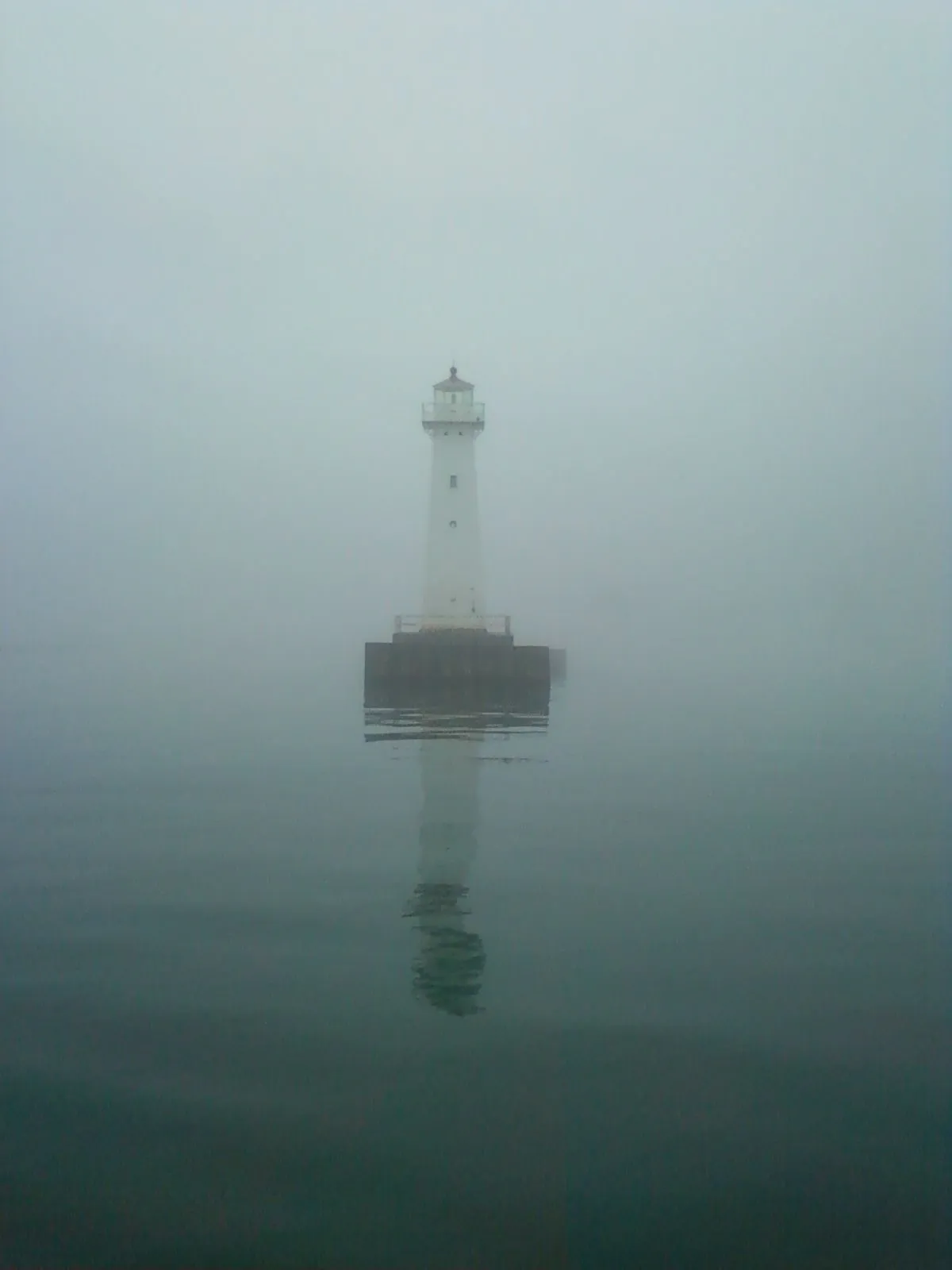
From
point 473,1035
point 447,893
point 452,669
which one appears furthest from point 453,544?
point 473,1035

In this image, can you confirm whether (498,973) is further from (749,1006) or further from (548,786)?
(548,786)

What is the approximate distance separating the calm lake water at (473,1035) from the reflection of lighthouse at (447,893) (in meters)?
0.05

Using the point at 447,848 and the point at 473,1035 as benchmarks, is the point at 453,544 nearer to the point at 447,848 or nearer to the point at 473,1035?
the point at 447,848

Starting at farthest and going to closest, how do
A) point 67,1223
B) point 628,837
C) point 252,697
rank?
point 252,697 < point 628,837 < point 67,1223

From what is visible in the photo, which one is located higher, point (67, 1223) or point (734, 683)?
point (734, 683)

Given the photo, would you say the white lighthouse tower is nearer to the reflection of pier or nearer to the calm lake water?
the reflection of pier

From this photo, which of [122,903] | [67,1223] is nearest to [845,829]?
[122,903]

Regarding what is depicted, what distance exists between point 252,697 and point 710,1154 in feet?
103

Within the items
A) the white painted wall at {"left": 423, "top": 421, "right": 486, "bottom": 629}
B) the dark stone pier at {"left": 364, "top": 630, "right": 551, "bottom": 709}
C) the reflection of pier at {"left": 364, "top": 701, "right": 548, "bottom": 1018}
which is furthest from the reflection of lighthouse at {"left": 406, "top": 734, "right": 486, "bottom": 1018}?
the white painted wall at {"left": 423, "top": 421, "right": 486, "bottom": 629}

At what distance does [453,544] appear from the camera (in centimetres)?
3247

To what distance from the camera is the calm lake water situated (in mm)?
5043

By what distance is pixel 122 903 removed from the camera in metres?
10.3

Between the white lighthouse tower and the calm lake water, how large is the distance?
1678 centimetres

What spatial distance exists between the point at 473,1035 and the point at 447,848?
235 inches
